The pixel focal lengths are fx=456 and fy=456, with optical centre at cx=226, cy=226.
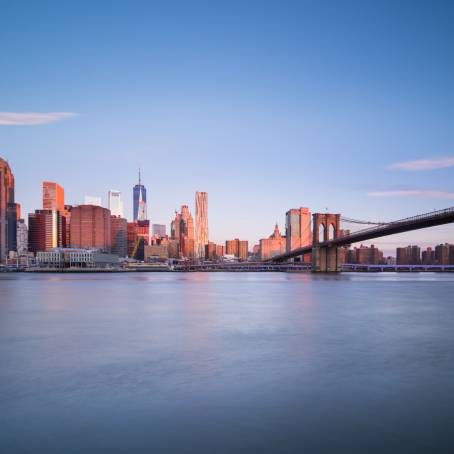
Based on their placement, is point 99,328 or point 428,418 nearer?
point 428,418

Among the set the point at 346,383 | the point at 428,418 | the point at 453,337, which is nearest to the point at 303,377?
the point at 346,383

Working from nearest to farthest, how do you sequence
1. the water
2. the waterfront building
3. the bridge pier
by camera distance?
1. the water
2. the bridge pier
3. the waterfront building

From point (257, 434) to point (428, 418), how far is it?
2881mm

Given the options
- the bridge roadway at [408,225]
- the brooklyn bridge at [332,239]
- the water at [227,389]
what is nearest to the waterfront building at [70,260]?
the brooklyn bridge at [332,239]

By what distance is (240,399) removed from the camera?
831cm

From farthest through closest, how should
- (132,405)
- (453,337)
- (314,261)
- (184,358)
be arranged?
1. (314,261)
2. (453,337)
3. (184,358)
4. (132,405)

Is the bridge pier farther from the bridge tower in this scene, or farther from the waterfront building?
the waterfront building

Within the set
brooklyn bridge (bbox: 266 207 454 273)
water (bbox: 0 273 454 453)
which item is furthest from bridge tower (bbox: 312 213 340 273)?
water (bbox: 0 273 454 453)

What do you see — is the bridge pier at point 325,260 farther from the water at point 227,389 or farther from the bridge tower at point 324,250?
the water at point 227,389

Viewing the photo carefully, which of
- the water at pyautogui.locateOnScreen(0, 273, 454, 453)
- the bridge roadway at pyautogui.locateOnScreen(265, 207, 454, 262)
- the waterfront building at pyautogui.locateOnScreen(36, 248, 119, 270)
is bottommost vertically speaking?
the waterfront building at pyautogui.locateOnScreen(36, 248, 119, 270)

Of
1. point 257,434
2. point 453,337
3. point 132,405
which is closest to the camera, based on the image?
point 257,434

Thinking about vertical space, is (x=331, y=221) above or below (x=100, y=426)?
above

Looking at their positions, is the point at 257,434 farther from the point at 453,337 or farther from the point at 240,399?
the point at 453,337

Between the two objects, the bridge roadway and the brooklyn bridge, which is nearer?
the bridge roadway
